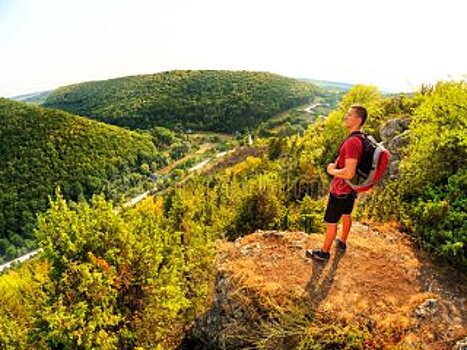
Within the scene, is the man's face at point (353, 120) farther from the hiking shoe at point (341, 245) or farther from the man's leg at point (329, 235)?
the hiking shoe at point (341, 245)

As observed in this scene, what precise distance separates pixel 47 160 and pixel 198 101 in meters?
81.3

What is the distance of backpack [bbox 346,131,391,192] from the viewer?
7.12 metres

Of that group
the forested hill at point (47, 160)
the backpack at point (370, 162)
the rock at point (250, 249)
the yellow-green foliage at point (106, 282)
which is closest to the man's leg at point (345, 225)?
the backpack at point (370, 162)

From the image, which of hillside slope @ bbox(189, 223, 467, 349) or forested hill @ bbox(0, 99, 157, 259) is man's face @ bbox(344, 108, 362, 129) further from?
forested hill @ bbox(0, 99, 157, 259)

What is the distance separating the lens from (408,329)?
6.59 m

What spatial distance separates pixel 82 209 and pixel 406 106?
2319cm

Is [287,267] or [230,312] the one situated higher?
[287,267]

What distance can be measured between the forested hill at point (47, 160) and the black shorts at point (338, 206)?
7689 centimetres

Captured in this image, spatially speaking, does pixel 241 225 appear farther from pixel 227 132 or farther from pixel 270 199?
pixel 227 132

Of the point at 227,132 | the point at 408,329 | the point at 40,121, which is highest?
the point at 408,329

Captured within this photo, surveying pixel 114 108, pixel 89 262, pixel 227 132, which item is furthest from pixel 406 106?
pixel 114 108

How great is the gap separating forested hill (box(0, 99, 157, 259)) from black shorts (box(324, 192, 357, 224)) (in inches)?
3027

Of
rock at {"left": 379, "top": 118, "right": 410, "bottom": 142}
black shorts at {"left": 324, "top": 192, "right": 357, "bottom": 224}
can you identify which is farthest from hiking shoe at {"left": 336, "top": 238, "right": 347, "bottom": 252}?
rock at {"left": 379, "top": 118, "right": 410, "bottom": 142}

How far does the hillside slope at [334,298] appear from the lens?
21.6ft
